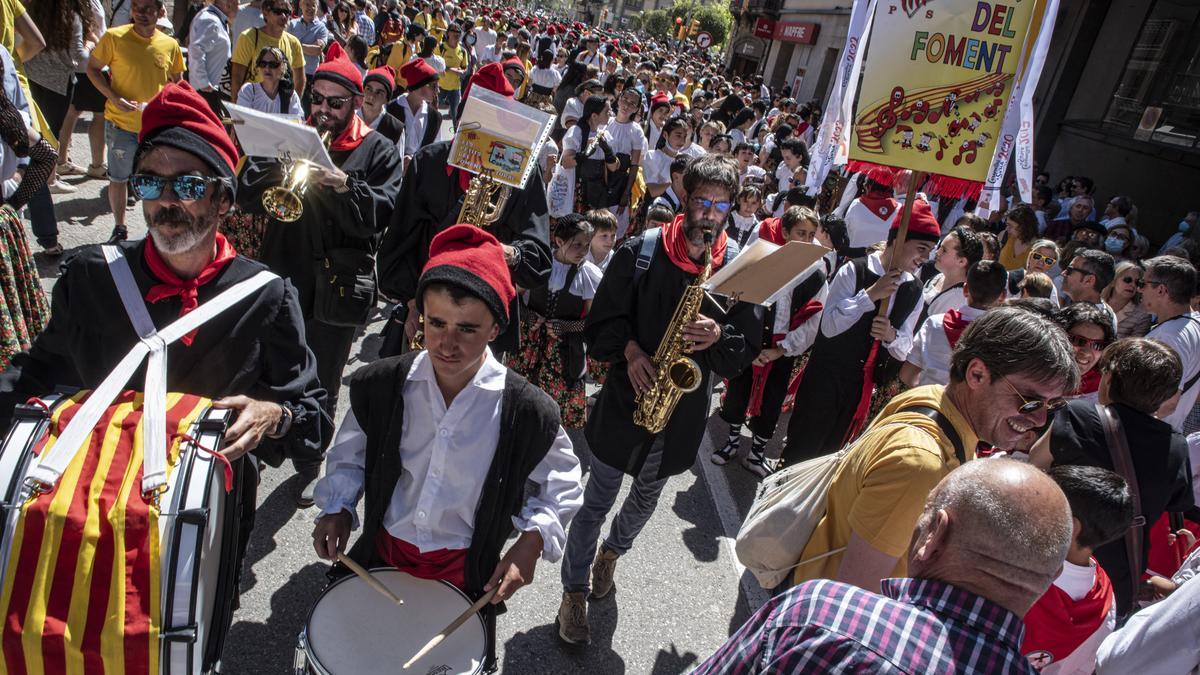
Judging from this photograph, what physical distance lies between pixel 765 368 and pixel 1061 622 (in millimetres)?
3004

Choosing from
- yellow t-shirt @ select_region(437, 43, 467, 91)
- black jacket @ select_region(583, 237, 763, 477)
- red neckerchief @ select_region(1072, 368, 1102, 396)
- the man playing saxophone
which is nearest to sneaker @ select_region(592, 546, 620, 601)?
the man playing saxophone

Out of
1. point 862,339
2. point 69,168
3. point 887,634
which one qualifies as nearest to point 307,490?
point 887,634

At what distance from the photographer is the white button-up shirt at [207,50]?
6914 millimetres

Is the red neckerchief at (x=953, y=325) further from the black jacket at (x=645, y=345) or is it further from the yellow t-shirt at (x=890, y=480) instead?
the yellow t-shirt at (x=890, y=480)

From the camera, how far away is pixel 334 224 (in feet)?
12.8

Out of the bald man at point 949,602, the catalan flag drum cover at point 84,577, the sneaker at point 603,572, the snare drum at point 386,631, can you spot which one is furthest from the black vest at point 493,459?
the sneaker at point 603,572

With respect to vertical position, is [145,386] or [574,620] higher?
[145,386]

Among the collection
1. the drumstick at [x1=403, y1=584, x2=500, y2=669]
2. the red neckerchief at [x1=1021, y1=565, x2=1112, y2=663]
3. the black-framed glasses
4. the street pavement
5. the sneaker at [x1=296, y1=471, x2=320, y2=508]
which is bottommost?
the street pavement

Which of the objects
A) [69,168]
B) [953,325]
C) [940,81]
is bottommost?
[69,168]

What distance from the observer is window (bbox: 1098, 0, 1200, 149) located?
14.0 metres

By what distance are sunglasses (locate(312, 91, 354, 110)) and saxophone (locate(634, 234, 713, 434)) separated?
2.25 meters

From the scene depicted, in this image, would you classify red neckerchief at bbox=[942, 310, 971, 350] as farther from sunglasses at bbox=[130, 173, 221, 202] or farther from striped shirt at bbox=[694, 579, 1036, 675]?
sunglasses at bbox=[130, 173, 221, 202]

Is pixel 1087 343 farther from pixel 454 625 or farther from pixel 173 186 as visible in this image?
pixel 173 186

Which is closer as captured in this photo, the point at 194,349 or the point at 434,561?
the point at 194,349
